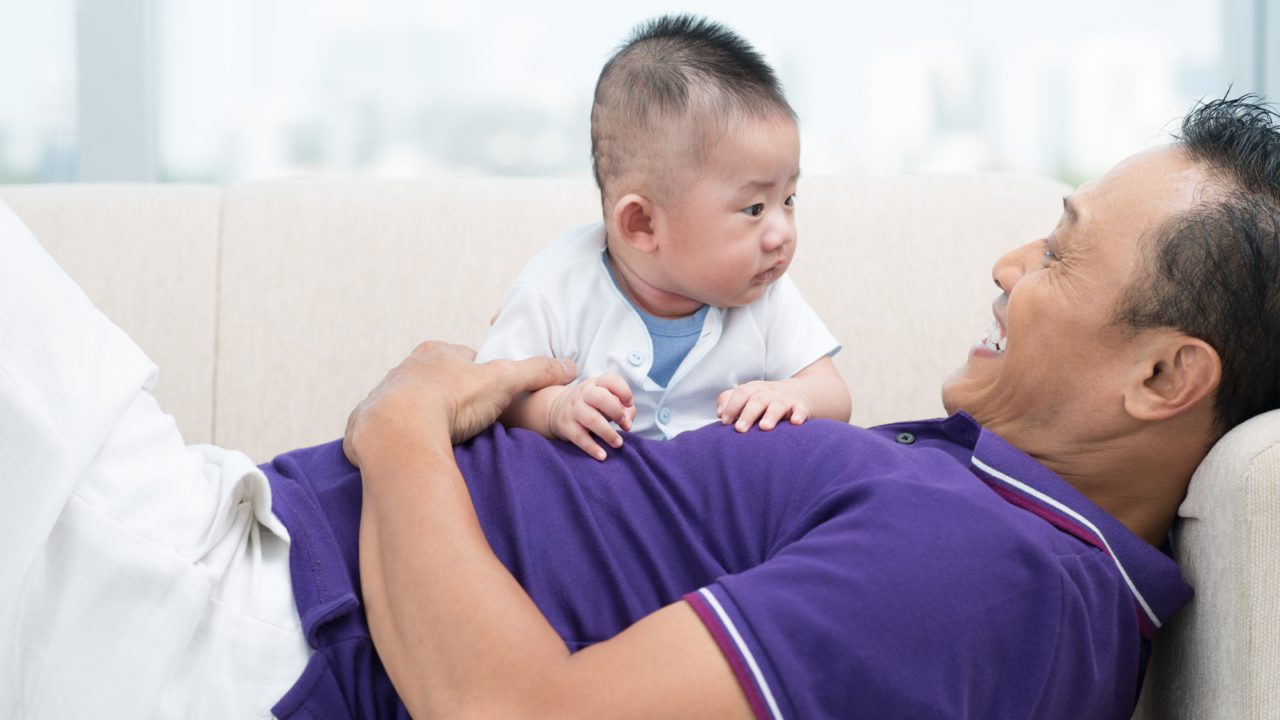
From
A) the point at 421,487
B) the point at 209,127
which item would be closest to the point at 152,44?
the point at 209,127

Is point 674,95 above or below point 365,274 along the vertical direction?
above

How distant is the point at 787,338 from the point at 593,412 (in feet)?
1.31

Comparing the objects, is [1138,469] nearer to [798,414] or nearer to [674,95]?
[798,414]

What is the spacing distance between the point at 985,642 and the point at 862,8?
258 centimetres

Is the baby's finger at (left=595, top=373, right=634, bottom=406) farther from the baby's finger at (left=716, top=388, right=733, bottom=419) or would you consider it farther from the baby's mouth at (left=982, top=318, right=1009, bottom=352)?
the baby's mouth at (left=982, top=318, right=1009, bottom=352)

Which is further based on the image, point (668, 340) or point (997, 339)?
point (668, 340)

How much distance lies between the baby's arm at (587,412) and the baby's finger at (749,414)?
0.13 m

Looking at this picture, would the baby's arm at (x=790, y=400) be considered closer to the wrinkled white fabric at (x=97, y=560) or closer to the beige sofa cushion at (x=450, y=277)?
the beige sofa cushion at (x=450, y=277)

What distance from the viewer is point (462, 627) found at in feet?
3.28

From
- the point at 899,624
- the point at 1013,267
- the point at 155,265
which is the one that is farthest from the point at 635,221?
the point at 155,265

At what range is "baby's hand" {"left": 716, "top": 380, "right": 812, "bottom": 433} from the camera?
132cm

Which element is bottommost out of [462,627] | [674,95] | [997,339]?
[462,627]

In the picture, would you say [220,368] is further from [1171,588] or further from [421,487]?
[1171,588]

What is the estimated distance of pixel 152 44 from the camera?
3178 millimetres
